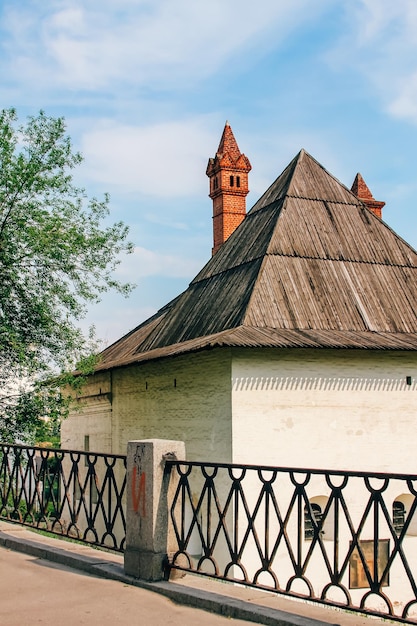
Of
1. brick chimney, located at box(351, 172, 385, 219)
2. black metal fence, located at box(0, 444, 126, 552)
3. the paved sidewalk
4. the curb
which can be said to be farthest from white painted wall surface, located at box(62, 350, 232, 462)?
brick chimney, located at box(351, 172, 385, 219)

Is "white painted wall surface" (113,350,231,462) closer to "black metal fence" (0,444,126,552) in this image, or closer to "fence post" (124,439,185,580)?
"black metal fence" (0,444,126,552)

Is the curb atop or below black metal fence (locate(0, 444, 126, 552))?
below

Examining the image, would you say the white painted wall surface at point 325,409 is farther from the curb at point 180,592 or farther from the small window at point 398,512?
the curb at point 180,592

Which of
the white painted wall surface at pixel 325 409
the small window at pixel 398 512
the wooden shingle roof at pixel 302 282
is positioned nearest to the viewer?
the white painted wall surface at pixel 325 409

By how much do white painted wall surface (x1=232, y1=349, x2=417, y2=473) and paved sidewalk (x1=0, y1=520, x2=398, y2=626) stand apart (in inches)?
308

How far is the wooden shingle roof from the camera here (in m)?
14.9

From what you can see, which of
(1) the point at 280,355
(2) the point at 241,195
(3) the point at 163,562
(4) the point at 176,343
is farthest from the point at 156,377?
(3) the point at 163,562

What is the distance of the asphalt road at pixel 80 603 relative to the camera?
4812 millimetres

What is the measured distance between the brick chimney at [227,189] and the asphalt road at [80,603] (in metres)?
19.4

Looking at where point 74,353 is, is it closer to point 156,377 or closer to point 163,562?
point 156,377

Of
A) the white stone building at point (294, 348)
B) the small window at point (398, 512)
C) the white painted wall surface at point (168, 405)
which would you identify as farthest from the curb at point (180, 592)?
the small window at point (398, 512)

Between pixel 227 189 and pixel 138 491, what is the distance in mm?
19887

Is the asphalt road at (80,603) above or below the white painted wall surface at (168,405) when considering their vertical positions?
below

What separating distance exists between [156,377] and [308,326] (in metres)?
4.23
